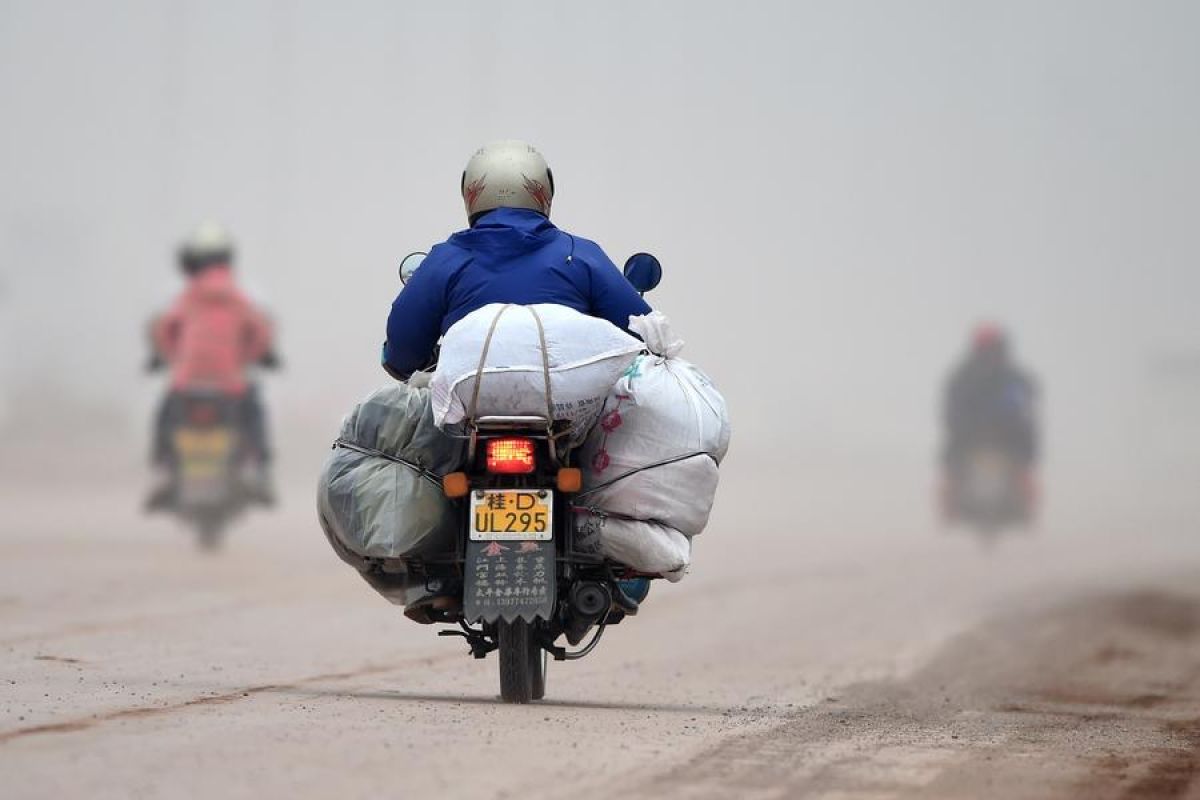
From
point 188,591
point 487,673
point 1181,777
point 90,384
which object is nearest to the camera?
point 1181,777

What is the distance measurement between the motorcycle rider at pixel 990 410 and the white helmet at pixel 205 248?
38.3 ft

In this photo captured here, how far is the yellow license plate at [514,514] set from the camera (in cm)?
772

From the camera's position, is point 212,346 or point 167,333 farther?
point 167,333

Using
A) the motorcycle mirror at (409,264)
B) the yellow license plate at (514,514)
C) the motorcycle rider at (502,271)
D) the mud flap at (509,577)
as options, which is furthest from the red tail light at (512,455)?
the motorcycle mirror at (409,264)

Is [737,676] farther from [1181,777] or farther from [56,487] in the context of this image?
[56,487]

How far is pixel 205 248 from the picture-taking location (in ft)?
67.7

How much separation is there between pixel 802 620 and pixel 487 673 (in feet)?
17.9

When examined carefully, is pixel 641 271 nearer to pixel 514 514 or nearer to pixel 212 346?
pixel 514 514

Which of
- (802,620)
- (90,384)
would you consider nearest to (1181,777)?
(802,620)

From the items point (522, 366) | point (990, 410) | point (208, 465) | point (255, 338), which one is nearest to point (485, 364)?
point (522, 366)

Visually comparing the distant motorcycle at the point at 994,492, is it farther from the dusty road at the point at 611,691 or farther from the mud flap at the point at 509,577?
the mud flap at the point at 509,577

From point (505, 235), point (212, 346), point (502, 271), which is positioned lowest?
point (502, 271)

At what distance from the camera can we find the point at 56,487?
39531 millimetres

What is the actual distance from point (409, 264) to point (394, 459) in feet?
2.75
